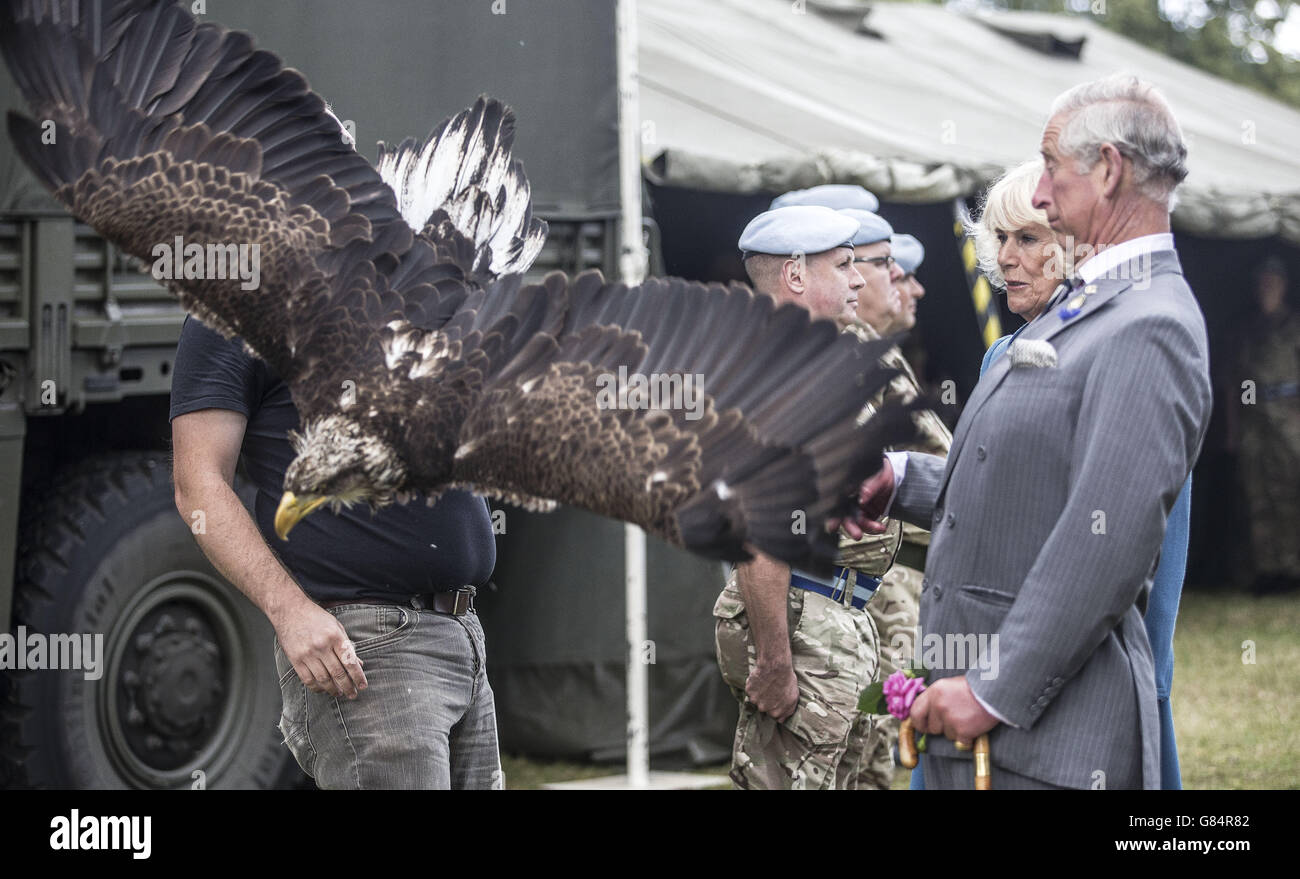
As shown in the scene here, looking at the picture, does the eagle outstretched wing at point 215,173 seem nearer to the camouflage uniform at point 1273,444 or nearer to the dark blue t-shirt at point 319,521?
the dark blue t-shirt at point 319,521

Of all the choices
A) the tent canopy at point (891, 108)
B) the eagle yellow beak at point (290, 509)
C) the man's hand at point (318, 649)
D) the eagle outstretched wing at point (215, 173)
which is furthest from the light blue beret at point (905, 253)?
the eagle yellow beak at point (290, 509)

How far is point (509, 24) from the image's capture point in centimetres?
541

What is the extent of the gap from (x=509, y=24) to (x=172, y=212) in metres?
2.93

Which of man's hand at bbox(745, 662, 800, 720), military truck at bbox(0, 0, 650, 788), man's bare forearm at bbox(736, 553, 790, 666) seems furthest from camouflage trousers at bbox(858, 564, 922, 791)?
military truck at bbox(0, 0, 650, 788)

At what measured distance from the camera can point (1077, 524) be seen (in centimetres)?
243

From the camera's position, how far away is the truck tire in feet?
15.3

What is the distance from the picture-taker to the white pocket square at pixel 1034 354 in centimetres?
256

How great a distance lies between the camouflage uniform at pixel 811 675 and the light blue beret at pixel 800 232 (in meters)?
0.75

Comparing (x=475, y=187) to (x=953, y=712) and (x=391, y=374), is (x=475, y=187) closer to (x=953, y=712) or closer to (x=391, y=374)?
(x=391, y=374)

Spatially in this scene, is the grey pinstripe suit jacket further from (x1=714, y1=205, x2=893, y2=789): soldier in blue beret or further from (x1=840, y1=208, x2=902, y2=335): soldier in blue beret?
(x1=840, y1=208, x2=902, y2=335): soldier in blue beret

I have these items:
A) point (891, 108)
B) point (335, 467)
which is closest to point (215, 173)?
point (335, 467)

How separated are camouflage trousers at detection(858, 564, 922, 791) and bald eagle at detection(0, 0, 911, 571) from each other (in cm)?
197
